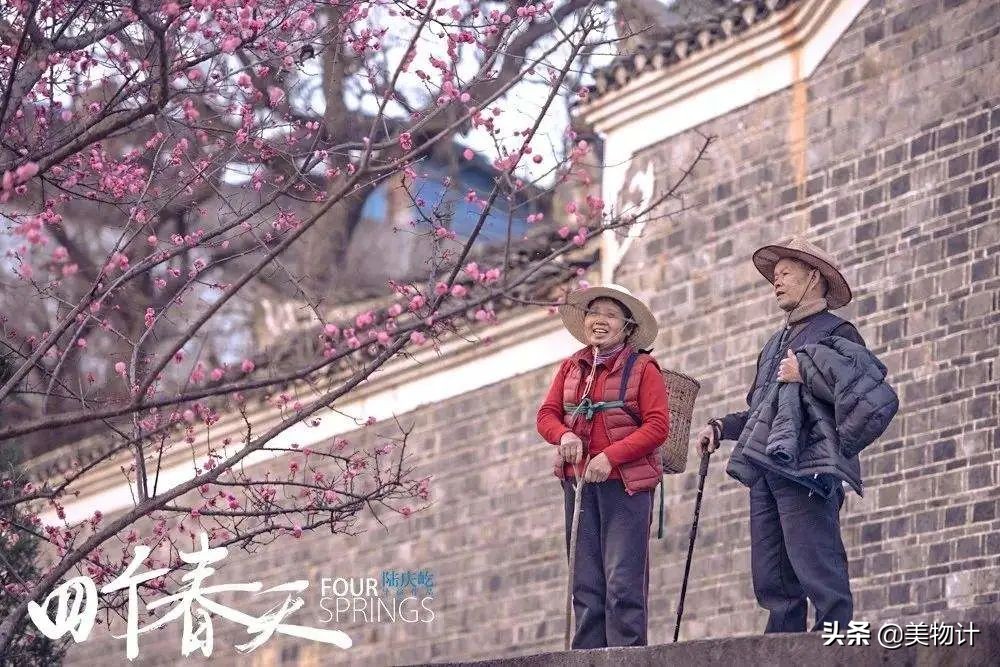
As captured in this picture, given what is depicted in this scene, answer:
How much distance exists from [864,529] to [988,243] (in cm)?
157

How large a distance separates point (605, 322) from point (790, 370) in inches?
36.9

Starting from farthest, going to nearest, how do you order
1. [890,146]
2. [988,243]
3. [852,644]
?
[890,146] → [988,243] → [852,644]

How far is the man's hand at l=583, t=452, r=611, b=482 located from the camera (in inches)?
330

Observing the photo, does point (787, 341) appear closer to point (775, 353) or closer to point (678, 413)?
point (775, 353)

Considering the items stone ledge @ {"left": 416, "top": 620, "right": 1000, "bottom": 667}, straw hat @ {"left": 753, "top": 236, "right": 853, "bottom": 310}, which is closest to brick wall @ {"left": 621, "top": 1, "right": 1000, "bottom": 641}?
straw hat @ {"left": 753, "top": 236, "right": 853, "bottom": 310}

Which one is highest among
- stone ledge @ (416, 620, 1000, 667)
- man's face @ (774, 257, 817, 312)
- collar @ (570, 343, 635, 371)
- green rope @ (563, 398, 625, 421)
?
man's face @ (774, 257, 817, 312)

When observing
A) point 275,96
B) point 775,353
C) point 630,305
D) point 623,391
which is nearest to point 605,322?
point 630,305

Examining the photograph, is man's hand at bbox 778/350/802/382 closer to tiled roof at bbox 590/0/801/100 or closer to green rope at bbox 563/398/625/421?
green rope at bbox 563/398/625/421

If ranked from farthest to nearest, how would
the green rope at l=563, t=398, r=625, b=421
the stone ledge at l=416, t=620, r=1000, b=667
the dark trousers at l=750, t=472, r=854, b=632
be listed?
1. the green rope at l=563, t=398, r=625, b=421
2. the dark trousers at l=750, t=472, r=854, b=632
3. the stone ledge at l=416, t=620, r=1000, b=667

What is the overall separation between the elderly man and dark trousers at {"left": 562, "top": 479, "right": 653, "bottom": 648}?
1.58 ft

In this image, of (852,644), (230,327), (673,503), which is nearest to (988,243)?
(673,503)

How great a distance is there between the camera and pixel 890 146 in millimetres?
11070

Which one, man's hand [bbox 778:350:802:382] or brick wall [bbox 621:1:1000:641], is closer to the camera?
man's hand [bbox 778:350:802:382]

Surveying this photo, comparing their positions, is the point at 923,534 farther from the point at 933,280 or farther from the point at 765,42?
the point at 765,42
